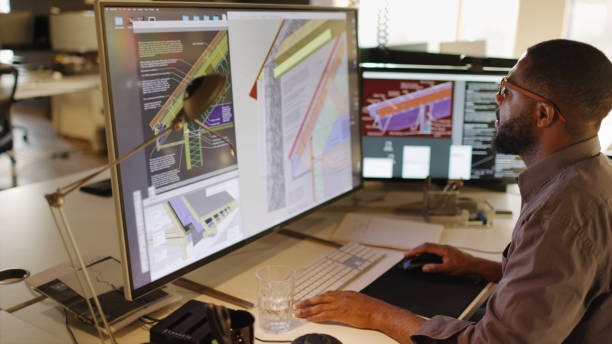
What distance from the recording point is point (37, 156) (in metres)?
4.99

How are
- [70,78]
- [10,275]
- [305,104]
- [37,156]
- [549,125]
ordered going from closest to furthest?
[549,125]
[10,275]
[305,104]
[70,78]
[37,156]

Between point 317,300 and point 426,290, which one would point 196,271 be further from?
point 426,290

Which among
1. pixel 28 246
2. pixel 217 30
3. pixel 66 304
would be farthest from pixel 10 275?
pixel 217 30

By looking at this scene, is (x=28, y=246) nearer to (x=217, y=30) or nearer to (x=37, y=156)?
(x=217, y=30)

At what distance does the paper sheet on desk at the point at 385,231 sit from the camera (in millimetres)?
1461

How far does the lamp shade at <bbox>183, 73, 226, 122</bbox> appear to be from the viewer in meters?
0.83

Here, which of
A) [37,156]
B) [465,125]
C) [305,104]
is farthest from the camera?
[37,156]

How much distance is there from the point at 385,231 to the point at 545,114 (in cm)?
65

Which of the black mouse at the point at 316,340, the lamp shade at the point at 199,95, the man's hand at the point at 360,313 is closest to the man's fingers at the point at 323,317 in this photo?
the man's hand at the point at 360,313

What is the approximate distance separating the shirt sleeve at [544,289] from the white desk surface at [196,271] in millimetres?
239

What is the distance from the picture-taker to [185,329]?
0.88 meters

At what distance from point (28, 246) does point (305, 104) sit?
84cm

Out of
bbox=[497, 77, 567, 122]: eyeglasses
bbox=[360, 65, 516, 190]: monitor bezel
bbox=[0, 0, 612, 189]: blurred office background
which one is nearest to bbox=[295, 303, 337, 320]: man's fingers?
bbox=[497, 77, 567, 122]: eyeglasses

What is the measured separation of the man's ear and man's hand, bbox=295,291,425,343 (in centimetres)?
45
